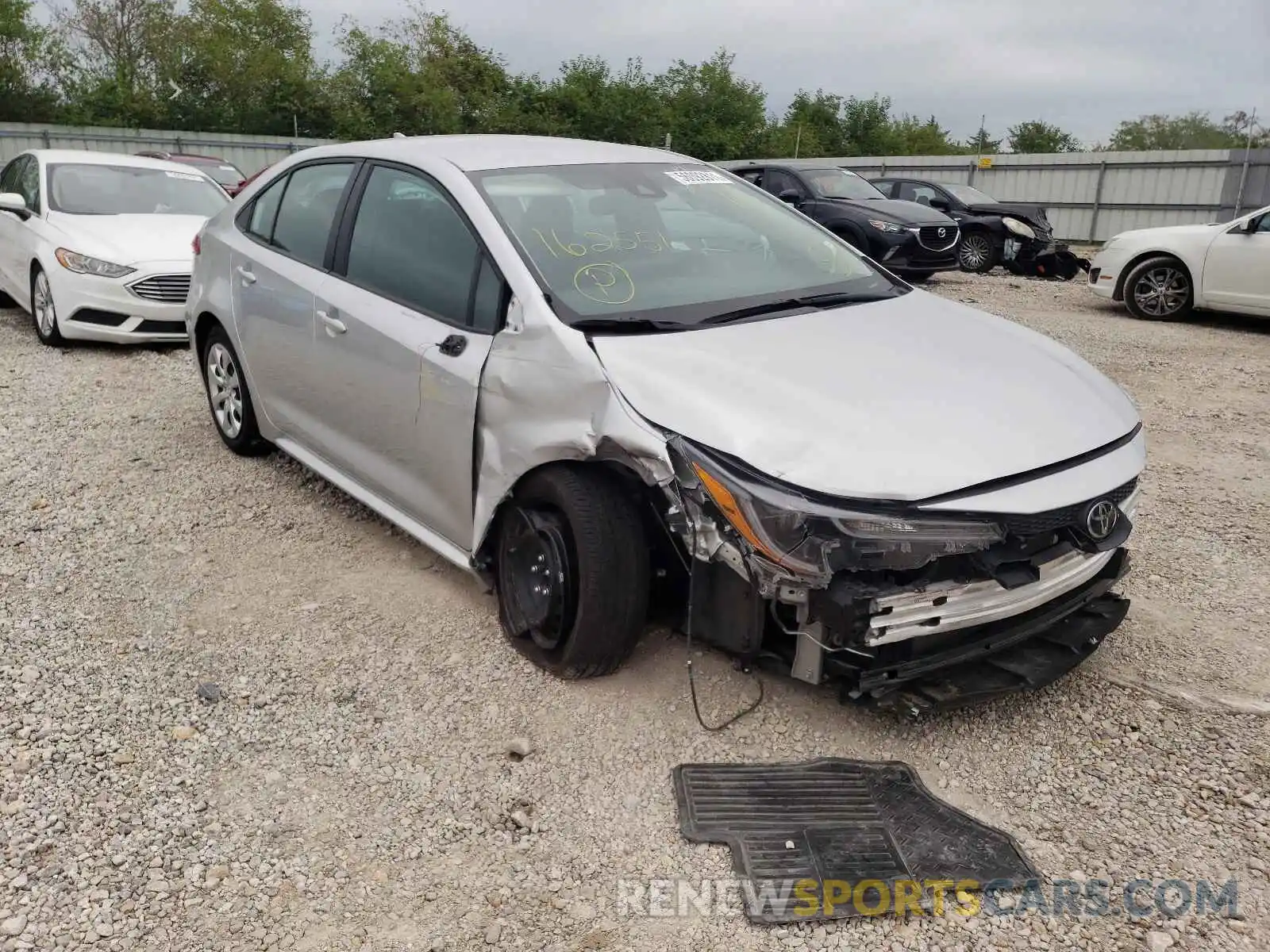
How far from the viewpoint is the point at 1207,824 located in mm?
2674

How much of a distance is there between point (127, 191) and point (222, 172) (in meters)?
7.28

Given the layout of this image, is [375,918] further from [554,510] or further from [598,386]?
[598,386]

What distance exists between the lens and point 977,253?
15.2 m

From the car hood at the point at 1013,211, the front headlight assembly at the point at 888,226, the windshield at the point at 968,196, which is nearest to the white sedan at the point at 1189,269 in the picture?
the front headlight assembly at the point at 888,226

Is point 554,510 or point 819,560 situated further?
point 554,510

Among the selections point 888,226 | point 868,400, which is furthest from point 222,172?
point 868,400

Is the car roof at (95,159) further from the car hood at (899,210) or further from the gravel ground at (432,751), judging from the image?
the car hood at (899,210)

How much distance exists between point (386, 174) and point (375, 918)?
2.80m

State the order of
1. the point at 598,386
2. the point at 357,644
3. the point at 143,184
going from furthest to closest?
the point at 143,184
the point at 357,644
the point at 598,386

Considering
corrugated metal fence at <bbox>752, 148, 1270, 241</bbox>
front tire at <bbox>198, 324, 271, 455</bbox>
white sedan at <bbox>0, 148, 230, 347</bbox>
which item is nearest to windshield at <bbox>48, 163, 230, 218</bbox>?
white sedan at <bbox>0, 148, 230, 347</bbox>

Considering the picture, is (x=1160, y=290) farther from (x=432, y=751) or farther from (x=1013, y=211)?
(x=432, y=751)

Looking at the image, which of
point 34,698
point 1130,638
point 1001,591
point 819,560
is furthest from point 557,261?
point 1130,638

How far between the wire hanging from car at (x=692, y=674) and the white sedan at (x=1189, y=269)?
8.92m

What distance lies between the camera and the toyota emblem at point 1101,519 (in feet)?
9.09
